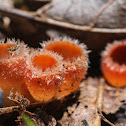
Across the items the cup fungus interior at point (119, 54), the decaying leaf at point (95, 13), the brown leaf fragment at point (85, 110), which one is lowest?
the brown leaf fragment at point (85, 110)

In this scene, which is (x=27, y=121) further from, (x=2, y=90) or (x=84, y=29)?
(x=84, y=29)

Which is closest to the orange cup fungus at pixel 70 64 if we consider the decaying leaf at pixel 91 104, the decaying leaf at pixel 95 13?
the decaying leaf at pixel 91 104

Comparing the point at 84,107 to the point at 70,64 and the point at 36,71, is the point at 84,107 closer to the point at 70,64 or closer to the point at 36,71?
the point at 70,64

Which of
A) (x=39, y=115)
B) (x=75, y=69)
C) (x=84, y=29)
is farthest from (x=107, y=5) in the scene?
(x=39, y=115)

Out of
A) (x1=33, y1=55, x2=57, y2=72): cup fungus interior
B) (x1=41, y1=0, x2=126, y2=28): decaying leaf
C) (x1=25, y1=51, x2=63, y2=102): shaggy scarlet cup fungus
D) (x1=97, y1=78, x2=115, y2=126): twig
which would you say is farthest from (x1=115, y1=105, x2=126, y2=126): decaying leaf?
(x1=41, y1=0, x2=126, y2=28): decaying leaf

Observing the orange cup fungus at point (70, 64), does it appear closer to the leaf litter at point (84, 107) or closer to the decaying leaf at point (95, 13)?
the leaf litter at point (84, 107)

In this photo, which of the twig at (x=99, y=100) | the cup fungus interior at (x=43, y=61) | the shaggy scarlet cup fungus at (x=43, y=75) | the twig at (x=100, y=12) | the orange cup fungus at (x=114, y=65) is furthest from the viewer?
the twig at (x=100, y=12)

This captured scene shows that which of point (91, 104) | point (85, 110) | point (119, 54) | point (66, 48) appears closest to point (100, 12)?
point (119, 54)
